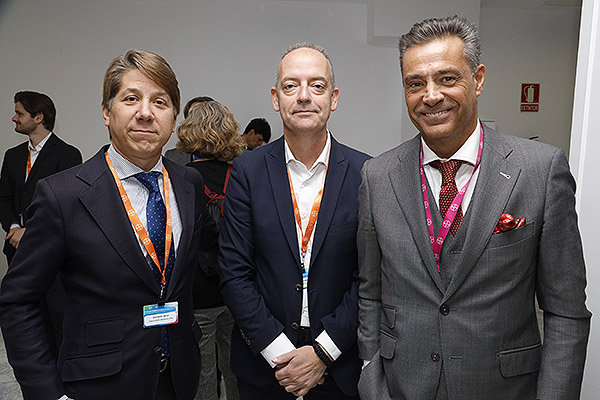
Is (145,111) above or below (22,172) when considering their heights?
above

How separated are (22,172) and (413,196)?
165 inches

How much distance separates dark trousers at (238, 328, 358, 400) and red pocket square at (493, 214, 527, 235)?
87 centimetres

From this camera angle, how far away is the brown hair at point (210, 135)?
2715 millimetres

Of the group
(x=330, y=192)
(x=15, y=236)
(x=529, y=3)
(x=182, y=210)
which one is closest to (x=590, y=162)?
(x=330, y=192)

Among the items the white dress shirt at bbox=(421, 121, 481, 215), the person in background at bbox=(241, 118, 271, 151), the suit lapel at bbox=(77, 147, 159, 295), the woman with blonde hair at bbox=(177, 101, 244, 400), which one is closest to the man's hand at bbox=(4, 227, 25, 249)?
the woman with blonde hair at bbox=(177, 101, 244, 400)

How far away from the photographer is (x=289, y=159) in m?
1.99

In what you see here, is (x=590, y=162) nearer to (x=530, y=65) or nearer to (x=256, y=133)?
(x=256, y=133)

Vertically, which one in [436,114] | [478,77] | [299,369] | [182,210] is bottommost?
[299,369]

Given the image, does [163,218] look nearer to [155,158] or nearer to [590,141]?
[155,158]

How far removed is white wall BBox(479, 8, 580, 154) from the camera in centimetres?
695

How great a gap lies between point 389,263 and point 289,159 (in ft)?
2.22

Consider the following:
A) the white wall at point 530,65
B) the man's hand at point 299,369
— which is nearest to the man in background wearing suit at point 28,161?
the man's hand at point 299,369

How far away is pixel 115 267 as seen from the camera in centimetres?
156

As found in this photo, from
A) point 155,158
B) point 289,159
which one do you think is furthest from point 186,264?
point 289,159
